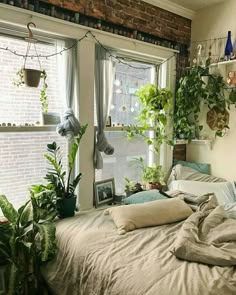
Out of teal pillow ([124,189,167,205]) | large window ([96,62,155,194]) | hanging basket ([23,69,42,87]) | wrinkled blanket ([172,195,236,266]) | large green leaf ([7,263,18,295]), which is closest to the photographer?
wrinkled blanket ([172,195,236,266])

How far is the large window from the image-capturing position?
3.08m

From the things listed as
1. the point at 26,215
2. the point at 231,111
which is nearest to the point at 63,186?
the point at 26,215

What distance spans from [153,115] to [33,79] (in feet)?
4.99

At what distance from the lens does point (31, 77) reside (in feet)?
7.38

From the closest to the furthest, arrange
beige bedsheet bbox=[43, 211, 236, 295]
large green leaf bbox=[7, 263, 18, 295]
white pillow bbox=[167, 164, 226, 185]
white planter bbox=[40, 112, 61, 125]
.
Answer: beige bedsheet bbox=[43, 211, 236, 295]
large green leaf bbox=[7, 263, 18, 295]
white planter bbox=[40, 112, 61, 125]
white pillow bbox=[167, 164, 226, 185]

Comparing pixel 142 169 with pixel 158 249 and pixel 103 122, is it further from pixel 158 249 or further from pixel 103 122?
pixel 158 249

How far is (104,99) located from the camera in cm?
285

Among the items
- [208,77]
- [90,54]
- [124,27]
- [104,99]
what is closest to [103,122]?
[104,99]

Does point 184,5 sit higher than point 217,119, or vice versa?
point 184,5

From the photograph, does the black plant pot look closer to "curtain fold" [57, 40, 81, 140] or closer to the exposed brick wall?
"curtain fold" [57, 40, 81, 140]

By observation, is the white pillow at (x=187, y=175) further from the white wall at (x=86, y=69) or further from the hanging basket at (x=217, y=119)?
the white wall at (x=86, y=69)

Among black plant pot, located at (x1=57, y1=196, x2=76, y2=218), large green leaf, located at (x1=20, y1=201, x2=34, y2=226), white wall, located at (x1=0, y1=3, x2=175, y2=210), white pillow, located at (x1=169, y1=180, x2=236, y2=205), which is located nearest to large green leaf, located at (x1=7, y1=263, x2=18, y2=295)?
large green leaf, located at (x1=20, y1=201, x2=34, y2=226)

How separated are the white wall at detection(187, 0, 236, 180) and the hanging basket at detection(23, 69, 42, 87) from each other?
7.13 feet

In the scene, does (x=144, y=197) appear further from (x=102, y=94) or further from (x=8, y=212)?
(x=8, y=212)
